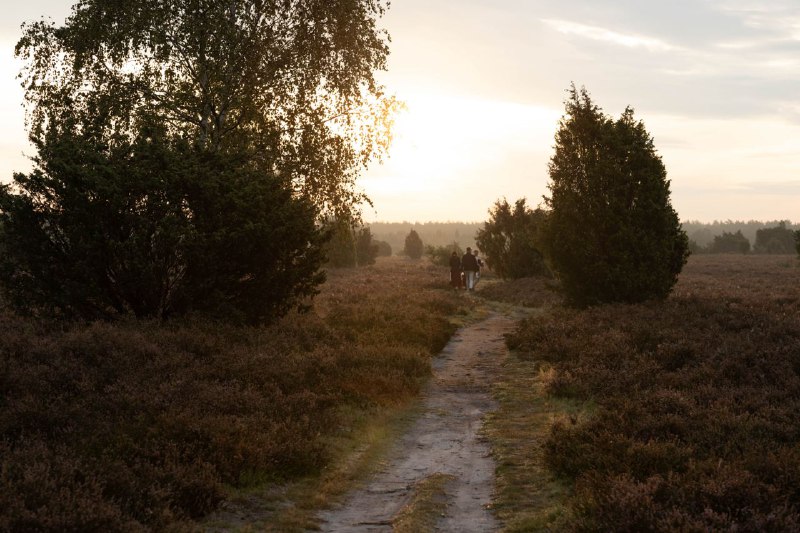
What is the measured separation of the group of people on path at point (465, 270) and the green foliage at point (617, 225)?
1413cm

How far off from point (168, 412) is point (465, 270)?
29.1 metres

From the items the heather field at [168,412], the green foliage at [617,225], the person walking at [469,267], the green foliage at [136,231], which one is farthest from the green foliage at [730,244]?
the green foliage at [136,231]

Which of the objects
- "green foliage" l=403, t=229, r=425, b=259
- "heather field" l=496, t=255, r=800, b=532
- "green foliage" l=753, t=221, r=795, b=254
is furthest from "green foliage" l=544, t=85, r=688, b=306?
"green foliage" l=753, t=221, r=795, b=254

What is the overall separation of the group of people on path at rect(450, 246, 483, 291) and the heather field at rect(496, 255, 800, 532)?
18.3 m

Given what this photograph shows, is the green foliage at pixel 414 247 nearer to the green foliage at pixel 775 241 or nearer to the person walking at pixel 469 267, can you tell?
the green foliage at pixel 775 241

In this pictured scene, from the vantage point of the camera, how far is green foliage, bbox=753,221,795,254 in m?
87.4

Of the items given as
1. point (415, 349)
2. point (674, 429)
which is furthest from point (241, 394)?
point (415, 349)

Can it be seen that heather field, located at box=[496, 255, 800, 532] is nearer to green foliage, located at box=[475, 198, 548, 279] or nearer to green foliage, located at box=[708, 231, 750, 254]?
green foliage, located at box=[475, 198, 548, 279]

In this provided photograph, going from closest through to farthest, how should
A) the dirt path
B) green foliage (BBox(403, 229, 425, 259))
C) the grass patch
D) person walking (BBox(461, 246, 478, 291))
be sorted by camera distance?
the dirt path → the grass patch → person walking (BBox(461, 246, 478, 291)) → green foliage (BBox(403, 229, 425, 259))

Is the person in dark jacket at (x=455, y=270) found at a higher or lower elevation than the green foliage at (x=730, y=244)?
lower

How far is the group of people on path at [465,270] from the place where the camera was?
36.6m

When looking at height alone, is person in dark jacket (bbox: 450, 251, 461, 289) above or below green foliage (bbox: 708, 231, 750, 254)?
below

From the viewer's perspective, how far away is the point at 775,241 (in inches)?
3479

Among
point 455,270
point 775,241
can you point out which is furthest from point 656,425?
point 775,241
